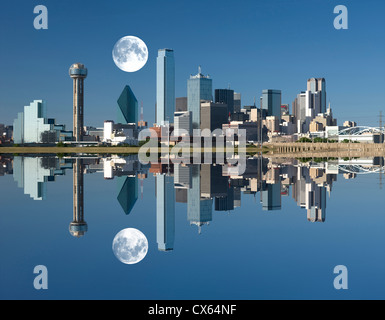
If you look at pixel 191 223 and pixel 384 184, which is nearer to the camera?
pixel 191 223

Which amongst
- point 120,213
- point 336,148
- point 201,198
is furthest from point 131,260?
point 336,148

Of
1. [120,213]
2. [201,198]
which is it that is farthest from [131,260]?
[201,198]

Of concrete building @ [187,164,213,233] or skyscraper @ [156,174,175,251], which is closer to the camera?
skyscraper @ [156,174,175,251]

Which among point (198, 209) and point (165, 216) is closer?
point (165, 216)

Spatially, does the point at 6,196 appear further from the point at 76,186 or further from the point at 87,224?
the point at 87,224

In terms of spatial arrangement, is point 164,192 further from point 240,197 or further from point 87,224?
point 87,224

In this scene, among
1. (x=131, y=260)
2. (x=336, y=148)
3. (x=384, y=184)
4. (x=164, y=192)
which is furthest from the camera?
(x=336, y=148)

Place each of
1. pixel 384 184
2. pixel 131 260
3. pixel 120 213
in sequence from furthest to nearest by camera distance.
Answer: pixel 384 184, pixel 120 213, pixel 131 260

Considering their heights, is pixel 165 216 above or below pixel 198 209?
below

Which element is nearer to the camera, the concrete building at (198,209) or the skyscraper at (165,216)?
the skyscraper at (165,216)
